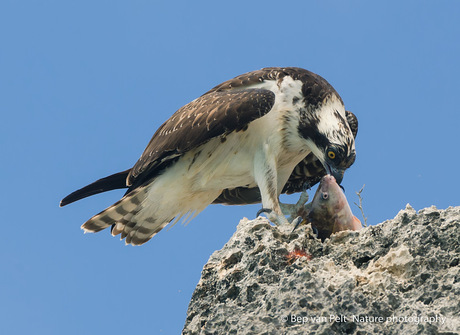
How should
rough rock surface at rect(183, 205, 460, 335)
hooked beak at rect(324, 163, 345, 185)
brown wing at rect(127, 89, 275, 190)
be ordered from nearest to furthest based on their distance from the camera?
rough rock surface at rect(183, 205, 460, 335) < brown wing at rect(127, 89, 275, 190) < hooked beak at rect(324, 163, 345, 185)

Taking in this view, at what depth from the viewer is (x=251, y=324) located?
479 centimetres

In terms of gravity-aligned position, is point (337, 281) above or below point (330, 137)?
below

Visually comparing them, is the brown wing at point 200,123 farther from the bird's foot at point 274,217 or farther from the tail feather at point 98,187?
the bird's foot at point 274,217

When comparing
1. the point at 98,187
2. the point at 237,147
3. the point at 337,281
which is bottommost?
the point at 337,281

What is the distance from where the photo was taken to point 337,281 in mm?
4934

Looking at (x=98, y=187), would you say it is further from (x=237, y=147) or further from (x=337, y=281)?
(x=337, y=281)

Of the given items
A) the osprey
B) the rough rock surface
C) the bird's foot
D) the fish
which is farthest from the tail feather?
the rough rock surface

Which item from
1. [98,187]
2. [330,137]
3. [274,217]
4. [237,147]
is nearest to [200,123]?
[237,147]

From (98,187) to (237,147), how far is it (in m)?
1.78

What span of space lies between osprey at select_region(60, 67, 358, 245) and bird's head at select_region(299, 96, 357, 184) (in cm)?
1

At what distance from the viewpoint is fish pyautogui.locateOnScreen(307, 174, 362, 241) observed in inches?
256

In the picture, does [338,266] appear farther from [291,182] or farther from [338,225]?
[291,182]

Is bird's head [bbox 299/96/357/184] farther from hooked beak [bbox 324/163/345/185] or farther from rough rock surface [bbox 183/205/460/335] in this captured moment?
rough rock surface [bbox 183/205/460/335]

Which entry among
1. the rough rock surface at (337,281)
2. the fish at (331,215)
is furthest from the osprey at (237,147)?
the rough rock surface at (337,281)
